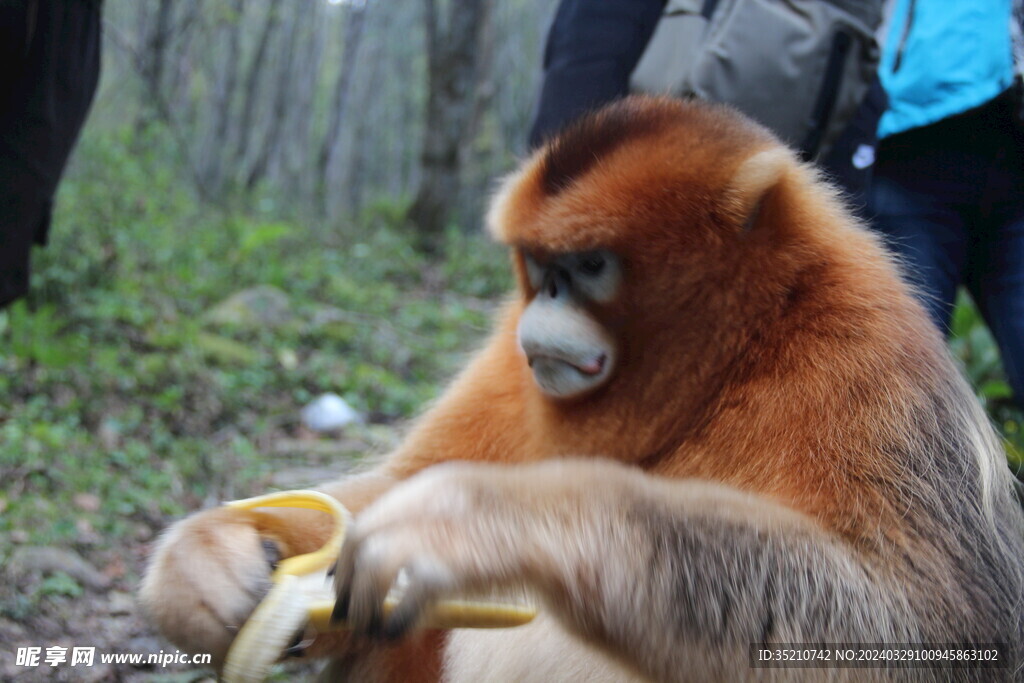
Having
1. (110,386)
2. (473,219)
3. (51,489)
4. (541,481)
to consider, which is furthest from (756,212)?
(473,219)

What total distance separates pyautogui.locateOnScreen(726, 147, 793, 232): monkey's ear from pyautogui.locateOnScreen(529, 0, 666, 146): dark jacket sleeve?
1425 millimetres

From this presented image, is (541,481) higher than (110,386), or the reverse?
(541,481)

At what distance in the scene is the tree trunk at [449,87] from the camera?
14.1 meters

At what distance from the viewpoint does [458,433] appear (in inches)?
120

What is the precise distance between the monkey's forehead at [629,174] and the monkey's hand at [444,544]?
937mm

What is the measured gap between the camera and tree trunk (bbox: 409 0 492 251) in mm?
14133

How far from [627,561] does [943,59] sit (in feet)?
9.17

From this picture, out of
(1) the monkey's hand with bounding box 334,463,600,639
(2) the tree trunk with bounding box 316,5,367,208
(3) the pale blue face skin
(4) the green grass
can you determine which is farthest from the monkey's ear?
(2) the tree trunk with bounding box 316,5,367,208

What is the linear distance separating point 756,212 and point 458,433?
1.24m

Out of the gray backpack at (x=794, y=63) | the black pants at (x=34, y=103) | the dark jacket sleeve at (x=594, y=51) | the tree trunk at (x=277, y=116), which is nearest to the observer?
the black pants at (x=34, y=103)

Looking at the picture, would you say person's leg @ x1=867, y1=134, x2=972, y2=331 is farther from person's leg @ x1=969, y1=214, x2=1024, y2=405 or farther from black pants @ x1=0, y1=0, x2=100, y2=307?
black pants @ x1=0, y1=0, x2=100, y2=307

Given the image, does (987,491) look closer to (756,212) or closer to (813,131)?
(756,212)

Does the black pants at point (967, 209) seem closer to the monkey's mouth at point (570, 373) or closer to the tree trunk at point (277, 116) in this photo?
the monkey's mouth at point (570, 373)

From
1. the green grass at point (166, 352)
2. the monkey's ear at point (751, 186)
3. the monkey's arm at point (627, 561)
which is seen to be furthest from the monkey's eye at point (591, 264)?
the green grass at point (166, 352)
